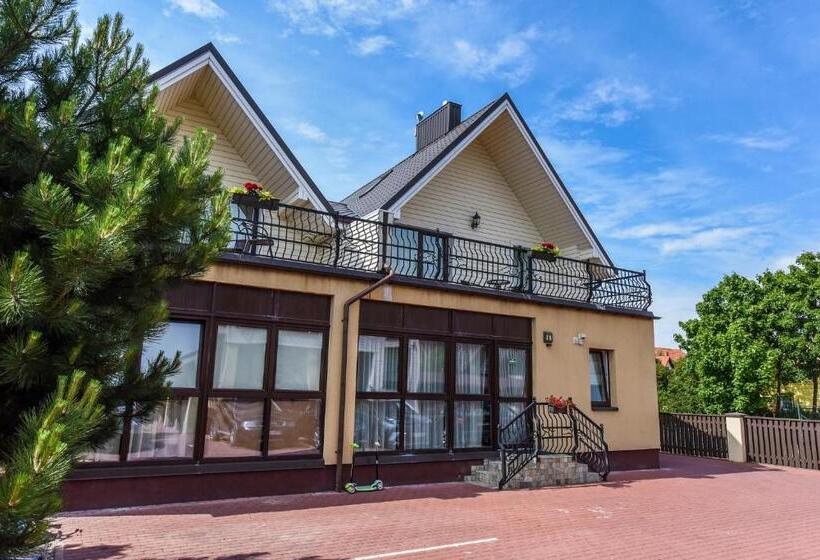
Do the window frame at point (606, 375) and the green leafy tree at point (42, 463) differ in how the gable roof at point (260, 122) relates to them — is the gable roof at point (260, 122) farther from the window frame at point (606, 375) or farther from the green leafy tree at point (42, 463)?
the green leafy tree at point (42, 463)

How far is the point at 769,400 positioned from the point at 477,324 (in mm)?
21644

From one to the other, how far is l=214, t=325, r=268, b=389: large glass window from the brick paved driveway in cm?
172

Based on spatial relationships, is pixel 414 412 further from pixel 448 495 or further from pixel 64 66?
pixel 64 66

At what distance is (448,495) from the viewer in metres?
8.92

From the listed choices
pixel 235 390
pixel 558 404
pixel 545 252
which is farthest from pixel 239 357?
pixel 545 252

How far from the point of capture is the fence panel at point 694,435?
15.9m

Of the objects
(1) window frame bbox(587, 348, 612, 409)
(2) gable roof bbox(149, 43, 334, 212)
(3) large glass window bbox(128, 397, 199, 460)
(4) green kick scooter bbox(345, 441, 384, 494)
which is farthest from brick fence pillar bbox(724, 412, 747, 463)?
(3) large glass window bbox(128, 397, 199, 460)

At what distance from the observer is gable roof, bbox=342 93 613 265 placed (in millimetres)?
11938

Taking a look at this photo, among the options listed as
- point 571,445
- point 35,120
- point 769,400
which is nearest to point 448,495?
point 571,445

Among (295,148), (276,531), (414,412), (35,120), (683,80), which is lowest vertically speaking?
(276,531)

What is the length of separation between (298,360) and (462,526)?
371 cm

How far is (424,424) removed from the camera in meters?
10.1

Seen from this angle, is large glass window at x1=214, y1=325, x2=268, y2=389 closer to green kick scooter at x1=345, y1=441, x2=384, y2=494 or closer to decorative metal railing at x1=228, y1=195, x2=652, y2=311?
decorative metal railing at x1=228, y1=195, x2=652, y2=311

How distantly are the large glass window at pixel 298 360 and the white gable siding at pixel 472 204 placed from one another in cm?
486
